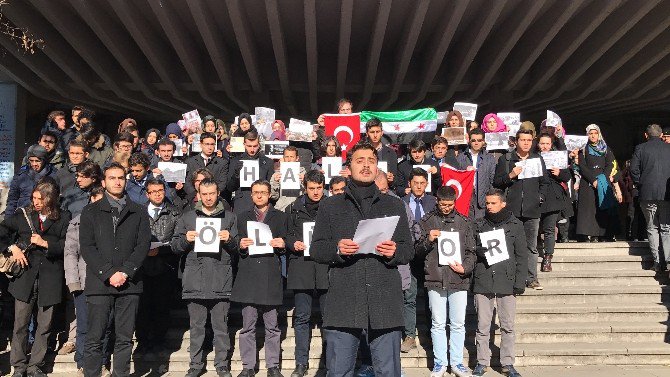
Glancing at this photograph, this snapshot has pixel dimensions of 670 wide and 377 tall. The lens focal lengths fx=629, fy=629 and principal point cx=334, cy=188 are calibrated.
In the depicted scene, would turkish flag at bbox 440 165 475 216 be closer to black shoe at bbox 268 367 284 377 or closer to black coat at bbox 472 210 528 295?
→ black coat at bbox 472 210 528 295

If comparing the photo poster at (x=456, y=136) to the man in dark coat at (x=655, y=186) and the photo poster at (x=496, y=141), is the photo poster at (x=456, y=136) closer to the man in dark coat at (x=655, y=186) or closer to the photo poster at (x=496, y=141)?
the photo poster at (x=496, y=141)

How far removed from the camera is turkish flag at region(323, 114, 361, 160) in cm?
1005

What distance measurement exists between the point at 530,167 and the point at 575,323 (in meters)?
2.22

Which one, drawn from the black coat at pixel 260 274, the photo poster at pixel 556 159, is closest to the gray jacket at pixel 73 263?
the black coat at pixel 260 274

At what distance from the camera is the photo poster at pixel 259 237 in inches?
278

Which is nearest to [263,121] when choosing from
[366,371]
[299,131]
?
[299,131]

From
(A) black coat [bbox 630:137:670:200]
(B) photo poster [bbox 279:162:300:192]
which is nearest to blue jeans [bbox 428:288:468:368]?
(B) photo poster [bbox 279:162:300:192]

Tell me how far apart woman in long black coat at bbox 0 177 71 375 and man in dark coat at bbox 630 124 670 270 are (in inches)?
320

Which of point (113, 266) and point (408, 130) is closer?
point (113, 266)

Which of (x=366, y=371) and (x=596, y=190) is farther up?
(x=596, y=190)

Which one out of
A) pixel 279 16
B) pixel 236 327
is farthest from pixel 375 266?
pixel 279 16

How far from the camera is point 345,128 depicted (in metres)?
10.0

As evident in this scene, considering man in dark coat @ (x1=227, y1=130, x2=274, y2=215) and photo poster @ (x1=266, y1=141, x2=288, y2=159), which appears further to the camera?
photo poster @ (x1=266, y1=141, x2=288, y2=159)

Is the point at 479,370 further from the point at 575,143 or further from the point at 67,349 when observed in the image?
the point at 575,143
